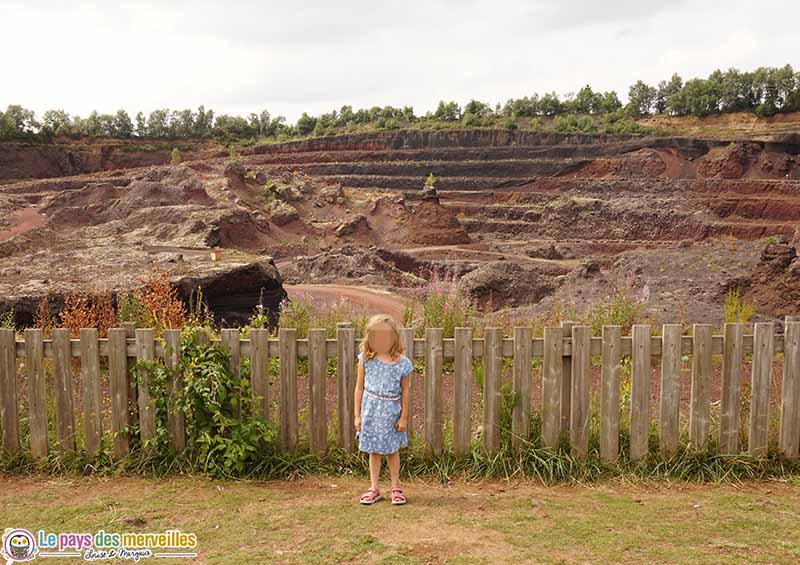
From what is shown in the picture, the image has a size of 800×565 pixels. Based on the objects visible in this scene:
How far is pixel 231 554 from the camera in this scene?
3.42 metres

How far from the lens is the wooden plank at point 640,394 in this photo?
184 inches

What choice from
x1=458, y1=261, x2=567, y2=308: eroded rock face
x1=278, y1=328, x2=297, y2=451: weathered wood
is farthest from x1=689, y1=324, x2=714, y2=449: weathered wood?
x1=458, y1=261, x2=567, y2=308: eroded rock face

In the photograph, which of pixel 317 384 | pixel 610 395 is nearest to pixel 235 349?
pixel 317 384

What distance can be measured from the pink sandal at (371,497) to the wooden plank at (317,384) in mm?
721

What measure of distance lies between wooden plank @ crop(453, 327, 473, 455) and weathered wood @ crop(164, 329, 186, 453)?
1.89m

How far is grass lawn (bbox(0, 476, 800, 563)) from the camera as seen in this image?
3443mm

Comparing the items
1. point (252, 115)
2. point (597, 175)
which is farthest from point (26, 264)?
point (252, 115)

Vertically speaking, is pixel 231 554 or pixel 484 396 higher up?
pixel 484 396

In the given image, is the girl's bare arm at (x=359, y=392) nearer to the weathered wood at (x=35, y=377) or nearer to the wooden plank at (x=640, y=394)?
the wooden plank at (x=640, y=394)

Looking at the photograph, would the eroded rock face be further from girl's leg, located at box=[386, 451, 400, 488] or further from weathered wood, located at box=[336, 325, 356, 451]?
girl's leg, located at box=[386, 451, 400, 488]

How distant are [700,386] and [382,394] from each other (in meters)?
2.22

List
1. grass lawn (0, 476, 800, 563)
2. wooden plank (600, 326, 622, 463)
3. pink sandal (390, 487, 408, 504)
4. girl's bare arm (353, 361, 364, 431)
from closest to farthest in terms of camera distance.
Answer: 1. grass lawn (0, 476, 800, 563)
2. pink sandal (390, 487, 408, 504)
3. girl's bare arm (353, 361, 364, 431)
4. wooden plank (600, 326, 622, 463)

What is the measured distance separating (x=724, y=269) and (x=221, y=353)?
15.1m

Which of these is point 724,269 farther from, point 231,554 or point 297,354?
point 231,554
